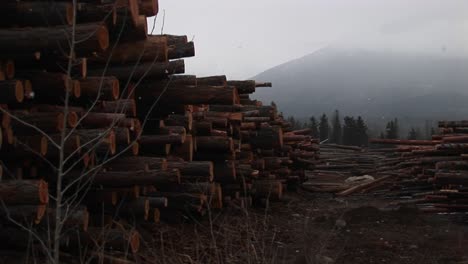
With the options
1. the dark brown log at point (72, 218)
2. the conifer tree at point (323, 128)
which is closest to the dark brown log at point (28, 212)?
the dark brown log at point (72, 218)

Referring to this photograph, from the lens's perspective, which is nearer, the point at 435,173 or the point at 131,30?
the point at 131,30

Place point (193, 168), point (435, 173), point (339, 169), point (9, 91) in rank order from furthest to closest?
point (339, 169), point (435, 173), point (193, 168), point (9, 91)

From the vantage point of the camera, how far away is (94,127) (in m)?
6.32

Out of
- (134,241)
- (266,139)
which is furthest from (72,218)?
(266,139)

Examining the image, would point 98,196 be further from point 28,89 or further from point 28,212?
point 28,89

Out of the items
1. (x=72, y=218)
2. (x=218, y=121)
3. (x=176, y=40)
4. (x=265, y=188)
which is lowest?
(x=265, y=188)

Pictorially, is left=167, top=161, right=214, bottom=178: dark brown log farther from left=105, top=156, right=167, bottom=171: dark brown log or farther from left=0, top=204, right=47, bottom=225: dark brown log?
left=0, top=204, right=47, bottom=225: dark brown log

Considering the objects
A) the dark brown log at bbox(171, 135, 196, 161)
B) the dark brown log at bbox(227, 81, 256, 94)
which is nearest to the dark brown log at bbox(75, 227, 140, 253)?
the dark brown log at bbox(171, 135, 196, 161)

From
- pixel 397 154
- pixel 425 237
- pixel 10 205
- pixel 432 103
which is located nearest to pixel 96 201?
pixel 10 205

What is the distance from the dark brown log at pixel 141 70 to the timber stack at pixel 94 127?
0.01m

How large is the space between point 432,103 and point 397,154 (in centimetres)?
11388

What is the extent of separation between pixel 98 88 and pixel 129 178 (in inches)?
43.9

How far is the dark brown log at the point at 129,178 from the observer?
6.57 m

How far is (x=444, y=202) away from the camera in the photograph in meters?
12.3
